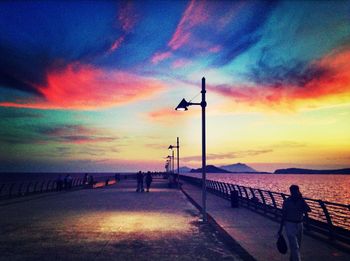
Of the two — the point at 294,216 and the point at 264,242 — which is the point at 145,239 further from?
the point at 294,216

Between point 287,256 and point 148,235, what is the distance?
5.07m

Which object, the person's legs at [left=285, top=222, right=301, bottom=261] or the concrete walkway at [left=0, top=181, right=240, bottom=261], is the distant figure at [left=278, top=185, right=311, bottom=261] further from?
the concrete walkway at [left=0, top=181, right=240, bottom=261]

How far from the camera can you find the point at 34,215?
17828mm

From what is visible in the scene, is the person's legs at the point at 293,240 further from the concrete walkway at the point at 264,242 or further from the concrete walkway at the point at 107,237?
the concrete walkway at the point at 107,237

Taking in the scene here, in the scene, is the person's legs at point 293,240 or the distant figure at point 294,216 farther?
the distant figure at point 294,216

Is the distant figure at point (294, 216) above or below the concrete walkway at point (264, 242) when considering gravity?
above

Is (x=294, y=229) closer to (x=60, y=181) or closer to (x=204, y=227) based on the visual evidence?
(x=204, y=227)

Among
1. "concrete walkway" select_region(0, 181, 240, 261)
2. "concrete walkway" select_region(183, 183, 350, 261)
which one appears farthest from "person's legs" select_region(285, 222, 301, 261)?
"concrete walkway" select_region(0, 181, 240, 261)

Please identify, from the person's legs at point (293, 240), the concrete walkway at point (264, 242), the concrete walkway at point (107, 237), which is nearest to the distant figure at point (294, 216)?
the person's legs at point (293, 240)

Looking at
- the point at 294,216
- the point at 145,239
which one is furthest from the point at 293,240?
the point at 145,239

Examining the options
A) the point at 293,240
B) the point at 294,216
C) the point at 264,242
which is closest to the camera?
the point at 293,240

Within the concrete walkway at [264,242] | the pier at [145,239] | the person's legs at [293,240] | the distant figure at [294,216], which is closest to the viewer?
the person's legs at [293,240]

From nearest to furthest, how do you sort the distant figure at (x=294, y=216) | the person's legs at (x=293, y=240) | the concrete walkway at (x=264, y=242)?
the person's legs at (x=293, y=240) < the distant figure at (x=294, y=216) < the concrete walkway at (x=264, y=242)

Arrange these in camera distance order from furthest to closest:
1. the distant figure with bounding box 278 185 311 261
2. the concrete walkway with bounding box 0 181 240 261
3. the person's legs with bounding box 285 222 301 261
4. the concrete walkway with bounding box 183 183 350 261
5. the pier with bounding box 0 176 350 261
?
the concrete walkway with bounding box 0 181 240 261
the pier with bounding box 0 176 350 261
the concrete walkway with bounding box 183 183 350 261
the distant figure with bounding box 278 185 311 261
the person's legs with bounding box 285 222 301 261
